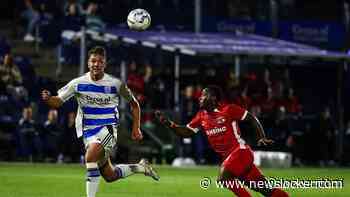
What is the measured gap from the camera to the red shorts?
1542 cm

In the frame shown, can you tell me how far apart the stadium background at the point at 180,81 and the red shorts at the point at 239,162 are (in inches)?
372

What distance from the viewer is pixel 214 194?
760 inches

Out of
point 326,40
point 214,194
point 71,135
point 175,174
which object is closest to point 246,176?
point 214,194

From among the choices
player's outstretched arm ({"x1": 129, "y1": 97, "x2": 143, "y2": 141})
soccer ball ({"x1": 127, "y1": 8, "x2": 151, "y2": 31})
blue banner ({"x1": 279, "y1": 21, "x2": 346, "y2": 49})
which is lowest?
blue banner ({"x1": 279, "y1": 21, "x2": 346, "y2": 49})

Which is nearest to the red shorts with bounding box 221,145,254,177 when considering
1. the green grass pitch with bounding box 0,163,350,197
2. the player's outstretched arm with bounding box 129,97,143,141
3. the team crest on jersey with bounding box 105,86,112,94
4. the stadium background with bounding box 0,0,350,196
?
the player's outstretched arm with bounding box 129,97,143,141

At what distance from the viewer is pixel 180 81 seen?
106ft

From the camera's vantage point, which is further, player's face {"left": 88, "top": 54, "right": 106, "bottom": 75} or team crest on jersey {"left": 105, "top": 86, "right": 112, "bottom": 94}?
team crest on jersey {"left": 105, "top": 86, "right": 112, "bottom": 94}

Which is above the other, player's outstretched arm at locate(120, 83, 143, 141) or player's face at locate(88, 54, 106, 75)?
player's face at locate(88, 54, 106, 75)

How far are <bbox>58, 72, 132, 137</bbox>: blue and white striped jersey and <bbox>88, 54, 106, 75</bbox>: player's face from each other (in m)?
0.20

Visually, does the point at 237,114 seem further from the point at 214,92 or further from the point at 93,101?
the point at 93,101

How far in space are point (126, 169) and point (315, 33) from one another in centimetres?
2160

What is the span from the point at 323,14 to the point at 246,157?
2549 cm

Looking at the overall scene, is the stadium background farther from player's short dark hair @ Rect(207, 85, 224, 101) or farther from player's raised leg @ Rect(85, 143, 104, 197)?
player's raised leg @ Rect(85, 143, 104, 197)

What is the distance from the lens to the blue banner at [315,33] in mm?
36406
